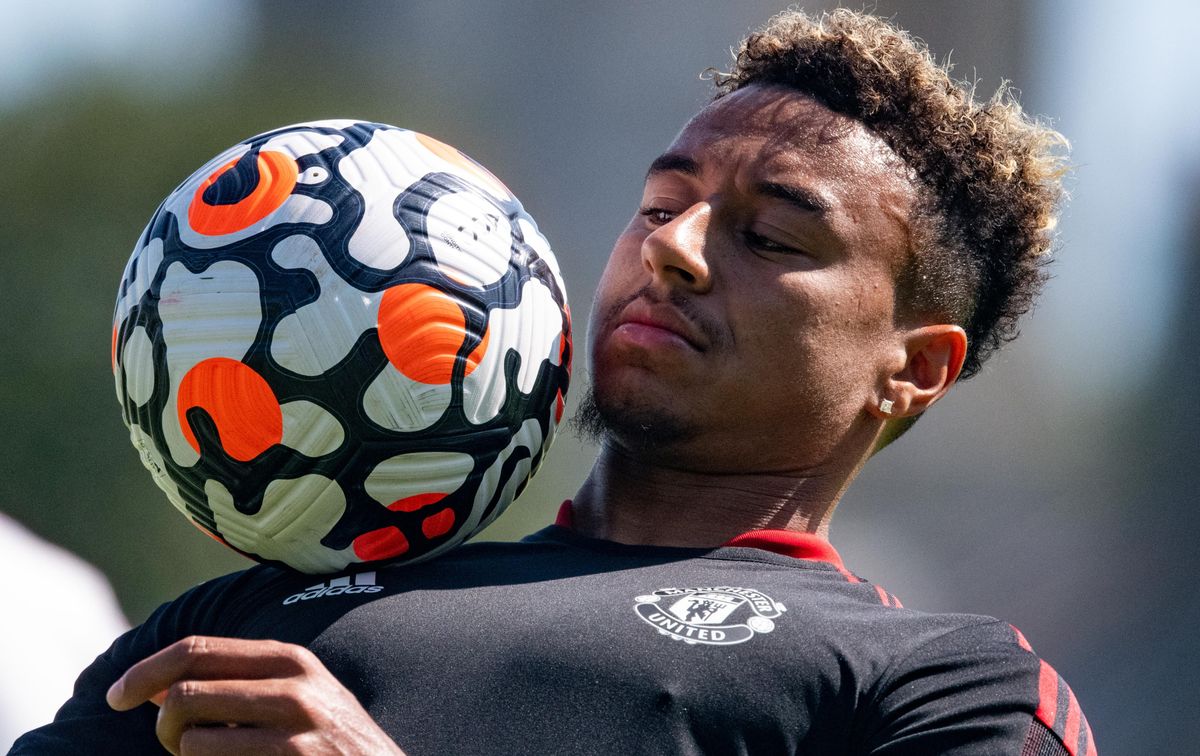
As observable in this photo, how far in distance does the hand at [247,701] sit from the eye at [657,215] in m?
1.37

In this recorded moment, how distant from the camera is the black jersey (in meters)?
2.23

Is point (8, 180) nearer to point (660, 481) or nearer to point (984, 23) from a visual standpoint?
point (984, 23)

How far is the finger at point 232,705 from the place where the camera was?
6.66 feet

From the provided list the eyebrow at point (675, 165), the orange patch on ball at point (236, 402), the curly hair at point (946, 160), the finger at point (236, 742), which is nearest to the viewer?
the finger at point (236, 742)

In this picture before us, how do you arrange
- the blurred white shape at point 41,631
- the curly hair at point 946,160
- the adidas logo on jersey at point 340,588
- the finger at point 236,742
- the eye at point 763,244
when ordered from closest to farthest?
the finger at point 236,742 < the adidas logo on jersey at point 340,588 < the eye at point 763,244 < the curly hair at point 946,160 < the blurred white shape at point 41,631

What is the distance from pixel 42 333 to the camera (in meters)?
10.4

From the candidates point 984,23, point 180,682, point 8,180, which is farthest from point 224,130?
point 180,682

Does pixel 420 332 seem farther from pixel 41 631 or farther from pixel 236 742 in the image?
pixel 41 631

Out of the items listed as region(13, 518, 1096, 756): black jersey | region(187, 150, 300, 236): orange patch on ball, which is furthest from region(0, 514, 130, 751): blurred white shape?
region(187, 150, 300, 236): orange patch on ball

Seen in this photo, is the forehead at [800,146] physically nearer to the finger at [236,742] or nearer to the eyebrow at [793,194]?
the eyebrow at [793,194]

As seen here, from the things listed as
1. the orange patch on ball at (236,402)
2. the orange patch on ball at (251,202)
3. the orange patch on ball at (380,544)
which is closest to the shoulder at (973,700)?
the orange patch on ball at (380,544)

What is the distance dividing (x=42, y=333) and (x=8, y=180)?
1.67 meters

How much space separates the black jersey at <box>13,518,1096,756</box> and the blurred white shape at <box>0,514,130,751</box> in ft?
4.83

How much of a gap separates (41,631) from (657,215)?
2.44m
